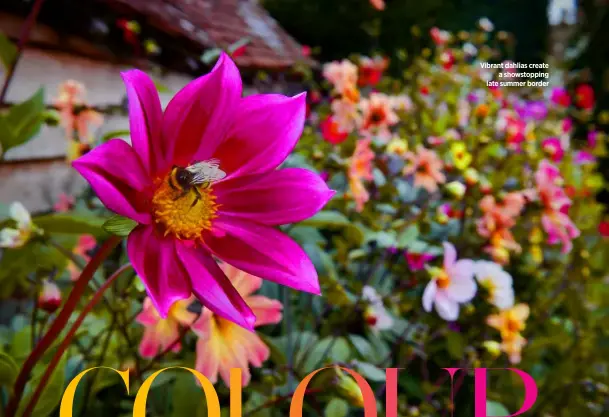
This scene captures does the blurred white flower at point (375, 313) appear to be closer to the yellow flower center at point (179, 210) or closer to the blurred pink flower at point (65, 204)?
the yellow flower center at point (179, 210)

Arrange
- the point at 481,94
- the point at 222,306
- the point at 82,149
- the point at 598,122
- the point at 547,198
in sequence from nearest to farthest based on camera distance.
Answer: the point at 222,306 < the point at 82,149 < the point at 547,198 < the point at 481,94 < the point at 598,122

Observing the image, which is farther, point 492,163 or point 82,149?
point 492,163

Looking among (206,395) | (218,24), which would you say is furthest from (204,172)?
(218,24)

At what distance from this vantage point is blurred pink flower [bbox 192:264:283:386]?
1.23 feet

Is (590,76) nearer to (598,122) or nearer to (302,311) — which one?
(598,122)

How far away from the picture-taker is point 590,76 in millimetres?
3305

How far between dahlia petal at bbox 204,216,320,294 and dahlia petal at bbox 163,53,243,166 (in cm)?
3

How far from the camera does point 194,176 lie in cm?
23

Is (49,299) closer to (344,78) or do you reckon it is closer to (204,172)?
(204,172)

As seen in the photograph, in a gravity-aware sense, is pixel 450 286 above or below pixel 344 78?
below

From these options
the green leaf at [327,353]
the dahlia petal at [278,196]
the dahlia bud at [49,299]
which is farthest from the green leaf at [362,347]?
the dahlia petal at [278,196]

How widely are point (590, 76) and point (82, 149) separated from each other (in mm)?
3250

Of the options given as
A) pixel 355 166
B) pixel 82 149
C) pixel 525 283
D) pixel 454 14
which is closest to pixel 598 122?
pixel 454 14

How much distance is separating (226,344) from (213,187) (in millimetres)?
169
